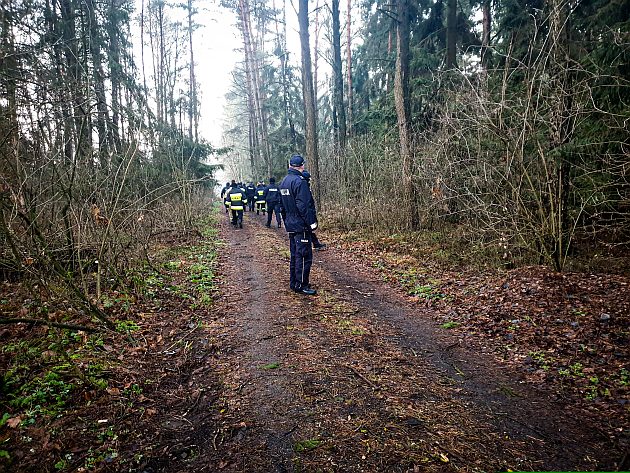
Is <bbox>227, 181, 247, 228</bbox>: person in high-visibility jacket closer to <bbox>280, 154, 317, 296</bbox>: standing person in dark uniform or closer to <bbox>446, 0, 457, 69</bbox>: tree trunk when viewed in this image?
<bbox>280, 154, 317, 296</bbox>: standing person in dark uniform

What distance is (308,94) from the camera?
14.5 m

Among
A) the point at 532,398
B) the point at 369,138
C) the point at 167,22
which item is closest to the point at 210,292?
the point at 532,398

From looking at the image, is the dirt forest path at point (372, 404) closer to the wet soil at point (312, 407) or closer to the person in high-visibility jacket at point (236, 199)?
the wet soil at point (312, 407)

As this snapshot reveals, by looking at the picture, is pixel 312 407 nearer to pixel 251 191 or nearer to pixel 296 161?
pixel 296 161

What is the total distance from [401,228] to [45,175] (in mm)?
8753

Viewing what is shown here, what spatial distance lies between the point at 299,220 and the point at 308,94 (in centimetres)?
997

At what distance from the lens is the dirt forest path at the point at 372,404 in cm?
256

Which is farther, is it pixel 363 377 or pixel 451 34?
pixel 451 34

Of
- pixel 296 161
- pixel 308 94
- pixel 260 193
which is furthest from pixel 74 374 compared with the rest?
pixel 260 193

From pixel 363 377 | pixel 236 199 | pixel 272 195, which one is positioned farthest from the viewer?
pixel 272 195

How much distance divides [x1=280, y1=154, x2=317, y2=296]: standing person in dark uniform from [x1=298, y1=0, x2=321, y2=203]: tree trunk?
856 centimetres

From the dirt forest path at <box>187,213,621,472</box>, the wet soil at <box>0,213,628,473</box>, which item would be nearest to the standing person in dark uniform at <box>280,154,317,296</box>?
the dirt forest path at <box>187,213,621,472</box>

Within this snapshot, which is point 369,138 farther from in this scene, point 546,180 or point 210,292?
point 210,292

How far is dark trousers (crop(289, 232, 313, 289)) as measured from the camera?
6.31m
